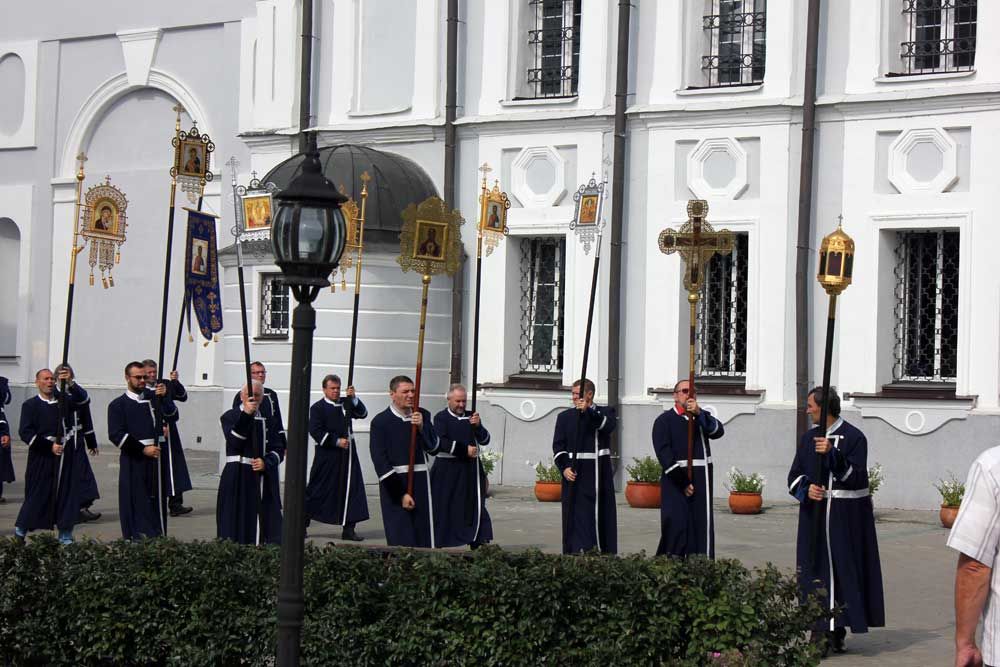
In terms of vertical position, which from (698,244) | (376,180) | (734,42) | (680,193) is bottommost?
(698,244)

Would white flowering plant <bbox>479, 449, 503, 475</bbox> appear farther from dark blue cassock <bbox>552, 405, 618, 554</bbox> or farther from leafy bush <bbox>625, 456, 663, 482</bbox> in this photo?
dark blue cassock <bbox>552, 405, 618, 554</bbox>

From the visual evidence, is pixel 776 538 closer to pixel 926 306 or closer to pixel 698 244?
pixel 926 306

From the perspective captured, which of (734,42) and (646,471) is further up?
(734,42)

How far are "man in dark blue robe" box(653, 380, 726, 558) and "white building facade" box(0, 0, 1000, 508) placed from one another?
20.7 feet

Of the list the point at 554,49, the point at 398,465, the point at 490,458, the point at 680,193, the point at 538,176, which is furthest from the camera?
the point at 554,49

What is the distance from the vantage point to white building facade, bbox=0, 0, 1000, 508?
1875cm

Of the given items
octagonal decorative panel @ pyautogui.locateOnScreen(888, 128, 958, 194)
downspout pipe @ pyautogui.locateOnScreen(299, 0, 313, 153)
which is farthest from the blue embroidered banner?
octagonal decorative panel @ pyautogui.locateOnScreen(888, 128, 958, 194)

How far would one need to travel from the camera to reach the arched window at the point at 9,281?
1117 inches

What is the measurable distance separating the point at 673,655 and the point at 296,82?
646 inches

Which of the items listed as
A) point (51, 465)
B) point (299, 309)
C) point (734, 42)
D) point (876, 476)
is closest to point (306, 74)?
point (734, 42)

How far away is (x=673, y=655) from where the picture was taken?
8039 millimetres

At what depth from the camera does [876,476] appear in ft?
60.4

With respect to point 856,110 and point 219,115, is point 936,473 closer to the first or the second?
point 856,110

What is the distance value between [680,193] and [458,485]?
7.06 meters
